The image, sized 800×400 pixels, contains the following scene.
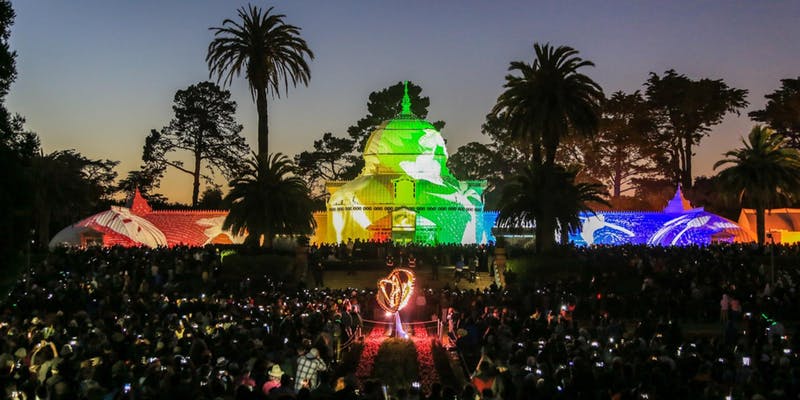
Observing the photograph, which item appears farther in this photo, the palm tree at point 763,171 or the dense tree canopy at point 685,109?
the dense tree canopy at point 685,109

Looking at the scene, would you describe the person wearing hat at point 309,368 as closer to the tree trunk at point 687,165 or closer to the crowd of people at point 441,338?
the crowd of people at point 441,338

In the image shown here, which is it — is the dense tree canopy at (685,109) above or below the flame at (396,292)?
above

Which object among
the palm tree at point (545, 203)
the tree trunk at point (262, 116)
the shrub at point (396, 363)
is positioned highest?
the tree trunk at point (262, 116)

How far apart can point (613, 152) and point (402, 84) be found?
57.7 feet

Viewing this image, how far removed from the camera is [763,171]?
43562mm

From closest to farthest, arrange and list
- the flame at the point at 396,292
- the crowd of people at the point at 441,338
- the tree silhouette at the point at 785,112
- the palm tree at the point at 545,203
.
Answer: the crowd of people at the point at 441,338 → the flame at the point at 396,292 → the palm tree at the point at 545,203 → the tree silhouette at the point at 785,112

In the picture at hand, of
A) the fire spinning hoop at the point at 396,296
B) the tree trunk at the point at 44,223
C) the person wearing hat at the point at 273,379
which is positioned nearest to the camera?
the person wearing hat at the point at 273,379

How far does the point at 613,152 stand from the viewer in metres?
73.4

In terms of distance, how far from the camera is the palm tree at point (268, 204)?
40.2 meters

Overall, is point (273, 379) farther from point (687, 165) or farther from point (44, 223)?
point (687, 165)

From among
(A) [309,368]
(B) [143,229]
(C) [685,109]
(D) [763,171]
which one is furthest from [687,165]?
(A) [309,368]

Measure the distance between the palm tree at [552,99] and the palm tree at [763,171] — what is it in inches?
305

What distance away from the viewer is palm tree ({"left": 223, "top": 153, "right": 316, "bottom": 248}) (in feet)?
132

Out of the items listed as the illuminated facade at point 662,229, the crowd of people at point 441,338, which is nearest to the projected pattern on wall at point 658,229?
the illuminated facade at point 662,229
